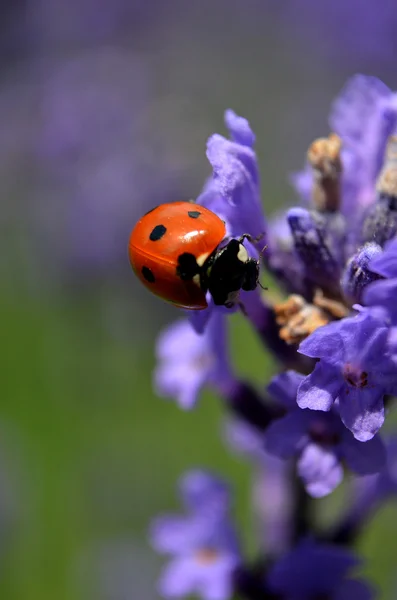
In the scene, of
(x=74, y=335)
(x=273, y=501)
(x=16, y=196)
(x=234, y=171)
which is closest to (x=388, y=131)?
(x=234, y=171)

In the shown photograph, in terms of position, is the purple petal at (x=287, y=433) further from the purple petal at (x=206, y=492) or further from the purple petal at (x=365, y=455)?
the purple petal at (x=206, y=492)

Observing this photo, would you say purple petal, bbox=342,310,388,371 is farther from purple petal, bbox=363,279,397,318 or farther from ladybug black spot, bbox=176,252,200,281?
ladybug black spot, bbox=176,252,200,281

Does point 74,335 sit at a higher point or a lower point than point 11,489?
higher

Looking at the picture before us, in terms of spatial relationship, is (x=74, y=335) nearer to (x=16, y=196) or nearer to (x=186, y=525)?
(x=16, y=196)

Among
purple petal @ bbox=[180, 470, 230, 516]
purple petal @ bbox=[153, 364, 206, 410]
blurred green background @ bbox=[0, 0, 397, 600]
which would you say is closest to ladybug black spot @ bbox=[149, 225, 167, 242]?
purple petal @ bbox=[153, 364, 206, 410]

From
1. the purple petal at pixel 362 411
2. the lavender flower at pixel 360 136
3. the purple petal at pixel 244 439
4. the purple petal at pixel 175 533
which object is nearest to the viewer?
the purple petal at pixel 362 411

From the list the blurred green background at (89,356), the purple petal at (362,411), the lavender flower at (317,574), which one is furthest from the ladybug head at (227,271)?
the blurred green background at (89,356)
